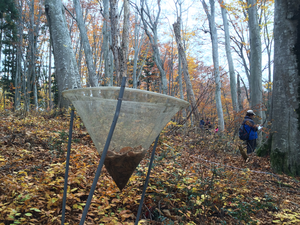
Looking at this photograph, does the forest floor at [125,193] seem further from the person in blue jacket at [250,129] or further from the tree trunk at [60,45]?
the tree trunk at [60,45]

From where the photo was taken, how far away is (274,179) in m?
3.99

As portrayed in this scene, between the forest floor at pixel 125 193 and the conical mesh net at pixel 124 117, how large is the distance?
90 cm

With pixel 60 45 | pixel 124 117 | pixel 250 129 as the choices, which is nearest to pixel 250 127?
pixel 250 129

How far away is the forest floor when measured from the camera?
6.97 ft

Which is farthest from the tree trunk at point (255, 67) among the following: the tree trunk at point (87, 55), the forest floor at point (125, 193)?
the tree trunk at point (87, 55)

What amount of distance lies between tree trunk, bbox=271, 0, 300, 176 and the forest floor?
1.59 ft

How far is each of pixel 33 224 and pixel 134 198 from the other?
1160 millimetres

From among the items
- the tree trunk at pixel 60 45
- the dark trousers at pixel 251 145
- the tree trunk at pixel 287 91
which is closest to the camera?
the tree trunk at pixel 287 91

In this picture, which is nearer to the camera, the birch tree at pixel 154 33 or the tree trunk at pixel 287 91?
the tree trunk at pixel 287 91

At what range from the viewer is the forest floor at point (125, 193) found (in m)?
2.12

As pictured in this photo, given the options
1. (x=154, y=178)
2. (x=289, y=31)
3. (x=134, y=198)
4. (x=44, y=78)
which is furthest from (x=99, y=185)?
(x=44, y=78)

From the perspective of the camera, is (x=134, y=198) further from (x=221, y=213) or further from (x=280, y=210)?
(x=280, y=210)

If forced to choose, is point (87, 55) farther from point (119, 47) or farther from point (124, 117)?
point (124, 117)

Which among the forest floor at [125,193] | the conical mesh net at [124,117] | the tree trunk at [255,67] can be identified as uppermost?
the tree trunk at [255,67]
